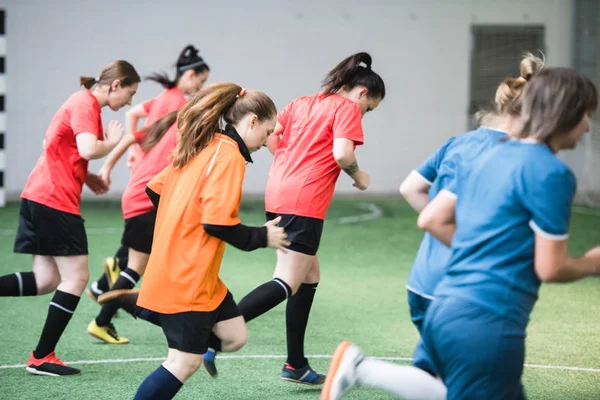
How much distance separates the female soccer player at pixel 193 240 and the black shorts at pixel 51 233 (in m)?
1.25

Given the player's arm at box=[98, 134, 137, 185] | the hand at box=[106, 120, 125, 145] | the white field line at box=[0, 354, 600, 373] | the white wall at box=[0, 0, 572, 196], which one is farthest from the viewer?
the white wall at box=[0, 0, 572, 196]

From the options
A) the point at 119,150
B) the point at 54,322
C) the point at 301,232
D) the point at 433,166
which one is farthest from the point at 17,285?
the point at 433,166

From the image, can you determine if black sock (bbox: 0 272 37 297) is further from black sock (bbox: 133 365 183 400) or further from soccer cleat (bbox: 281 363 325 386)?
black sock (bbox: 133 365 183 400)

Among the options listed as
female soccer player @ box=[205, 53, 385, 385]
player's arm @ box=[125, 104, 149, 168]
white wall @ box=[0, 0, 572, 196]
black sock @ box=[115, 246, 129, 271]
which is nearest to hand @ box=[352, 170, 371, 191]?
female soccer player @ box=[205, 53, 385, 385]

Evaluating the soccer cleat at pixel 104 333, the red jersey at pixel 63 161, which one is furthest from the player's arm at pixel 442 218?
the soccer cleat at pixel 104 333

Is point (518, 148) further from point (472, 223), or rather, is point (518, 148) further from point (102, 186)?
point (102, 186)

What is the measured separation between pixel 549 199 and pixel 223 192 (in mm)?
1156

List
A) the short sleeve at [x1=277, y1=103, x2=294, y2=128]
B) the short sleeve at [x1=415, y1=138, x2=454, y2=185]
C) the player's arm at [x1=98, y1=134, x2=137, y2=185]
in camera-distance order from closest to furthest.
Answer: the short sleeve at [x1=415, y1=138, x2=454, y2=185]
the short sleeve at [x1=277, y1=103, x2=294, y2=128]
the player's arm at [x1=98, y1=134, x2=137, y2=185]

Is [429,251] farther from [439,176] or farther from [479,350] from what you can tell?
[479,350]

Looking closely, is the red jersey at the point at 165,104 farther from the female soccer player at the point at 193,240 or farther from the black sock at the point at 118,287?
the female soccer player at the point at 193,240

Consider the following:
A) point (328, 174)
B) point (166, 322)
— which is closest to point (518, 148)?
point (166, 322)

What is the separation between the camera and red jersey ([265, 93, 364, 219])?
3908 mm

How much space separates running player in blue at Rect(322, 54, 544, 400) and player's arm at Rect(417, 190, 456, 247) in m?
0.05

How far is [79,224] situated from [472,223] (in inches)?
96.1
